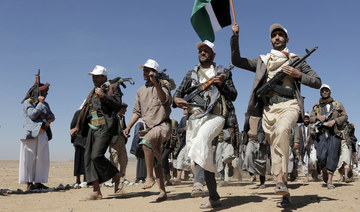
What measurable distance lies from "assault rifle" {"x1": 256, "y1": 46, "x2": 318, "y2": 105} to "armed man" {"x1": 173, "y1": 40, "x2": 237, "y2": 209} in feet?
1.41

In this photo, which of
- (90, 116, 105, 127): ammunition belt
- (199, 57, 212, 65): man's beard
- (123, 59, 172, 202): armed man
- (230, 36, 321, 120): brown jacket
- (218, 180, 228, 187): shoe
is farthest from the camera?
(218, 180, 228, 187): shoe

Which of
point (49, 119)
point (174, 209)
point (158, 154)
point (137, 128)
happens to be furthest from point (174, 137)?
point (174, 209)

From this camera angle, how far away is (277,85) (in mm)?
5316

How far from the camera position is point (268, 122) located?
5371 millimetres

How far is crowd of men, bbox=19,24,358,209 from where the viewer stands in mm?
5195

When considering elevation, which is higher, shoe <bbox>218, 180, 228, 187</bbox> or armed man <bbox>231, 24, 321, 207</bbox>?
armed man <bbox>231, 24, 321, 207</bbox>

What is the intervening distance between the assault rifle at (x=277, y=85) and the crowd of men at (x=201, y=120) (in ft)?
0.07

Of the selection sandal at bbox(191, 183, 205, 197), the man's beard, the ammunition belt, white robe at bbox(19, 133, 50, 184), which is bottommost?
sandal at bbox(191, 183, 205, 197)

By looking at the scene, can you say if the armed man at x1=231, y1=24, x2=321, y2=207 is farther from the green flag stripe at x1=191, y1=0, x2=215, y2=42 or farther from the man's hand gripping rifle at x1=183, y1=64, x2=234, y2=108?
the green flag stripe at x1=191, y1=0, x2=215, y2=42

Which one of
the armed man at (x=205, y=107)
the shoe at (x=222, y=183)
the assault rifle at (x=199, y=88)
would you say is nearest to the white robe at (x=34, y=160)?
the shoe at (x=222, y=183)

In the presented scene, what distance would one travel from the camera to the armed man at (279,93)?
16.4 feet

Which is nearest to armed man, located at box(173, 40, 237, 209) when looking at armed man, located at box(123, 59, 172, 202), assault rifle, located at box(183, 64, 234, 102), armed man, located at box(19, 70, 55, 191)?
assault rifle, located at box(183, 64, 234, 102)

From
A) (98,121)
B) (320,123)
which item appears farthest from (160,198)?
(320,123)

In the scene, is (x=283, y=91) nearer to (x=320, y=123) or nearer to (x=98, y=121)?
(x=98, y=121)
